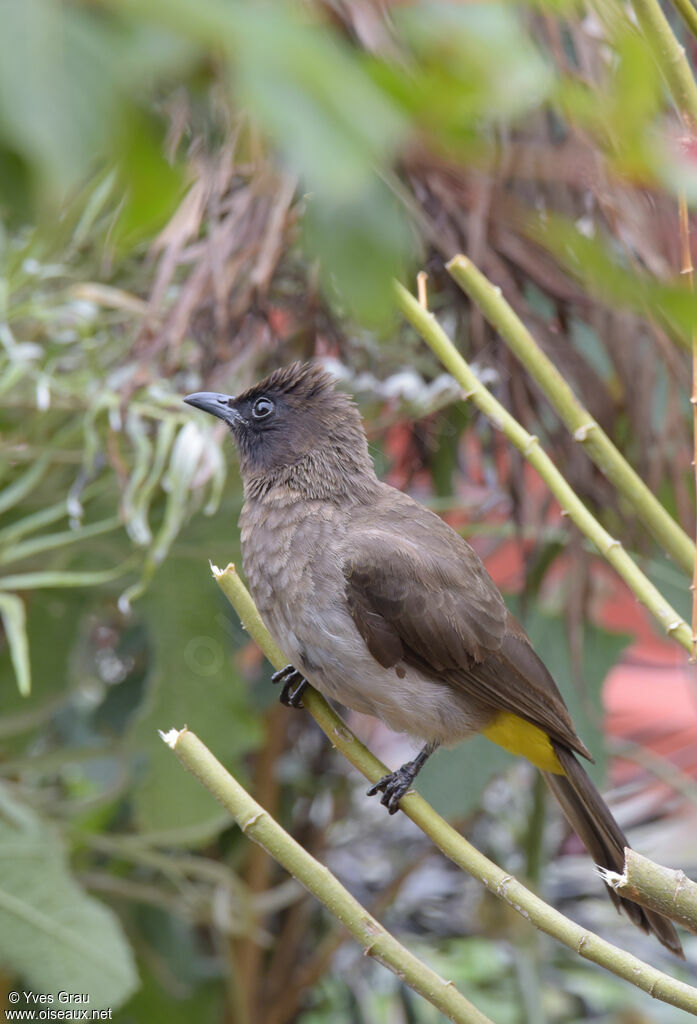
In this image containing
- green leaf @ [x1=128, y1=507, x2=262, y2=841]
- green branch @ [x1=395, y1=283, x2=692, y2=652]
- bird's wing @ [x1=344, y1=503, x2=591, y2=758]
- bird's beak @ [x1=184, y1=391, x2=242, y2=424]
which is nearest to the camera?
green branch @ [x1=395, y1=283, x2=692, y2=652]

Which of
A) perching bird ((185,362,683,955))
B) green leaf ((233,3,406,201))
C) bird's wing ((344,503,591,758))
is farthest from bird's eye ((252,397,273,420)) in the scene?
green leaf ((233,3,406,201))

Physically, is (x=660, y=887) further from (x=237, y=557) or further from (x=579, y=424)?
(x=237, y=557)

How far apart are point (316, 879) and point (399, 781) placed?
58 cm

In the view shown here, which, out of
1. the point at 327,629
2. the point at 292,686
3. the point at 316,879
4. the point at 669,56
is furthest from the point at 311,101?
the point at 292,686

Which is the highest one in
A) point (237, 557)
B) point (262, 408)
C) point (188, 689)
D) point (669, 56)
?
point (669, 56)

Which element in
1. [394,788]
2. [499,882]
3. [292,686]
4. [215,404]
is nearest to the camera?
[499,882]

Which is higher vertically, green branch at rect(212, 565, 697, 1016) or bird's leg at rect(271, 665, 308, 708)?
green branch at rect(212, 565, 697, 1016)

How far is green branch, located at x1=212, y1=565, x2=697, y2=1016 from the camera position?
87cm

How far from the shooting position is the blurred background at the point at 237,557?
69.8 inches

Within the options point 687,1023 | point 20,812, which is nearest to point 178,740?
point 20,812

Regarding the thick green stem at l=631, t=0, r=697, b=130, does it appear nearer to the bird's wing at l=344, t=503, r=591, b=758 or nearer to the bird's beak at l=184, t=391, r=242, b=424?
the bird's wing at l=344, t=503, r=591, b=758

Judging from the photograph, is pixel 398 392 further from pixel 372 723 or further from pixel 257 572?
pixel 372 723

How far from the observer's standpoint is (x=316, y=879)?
94 centimetres

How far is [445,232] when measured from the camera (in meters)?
1.93
